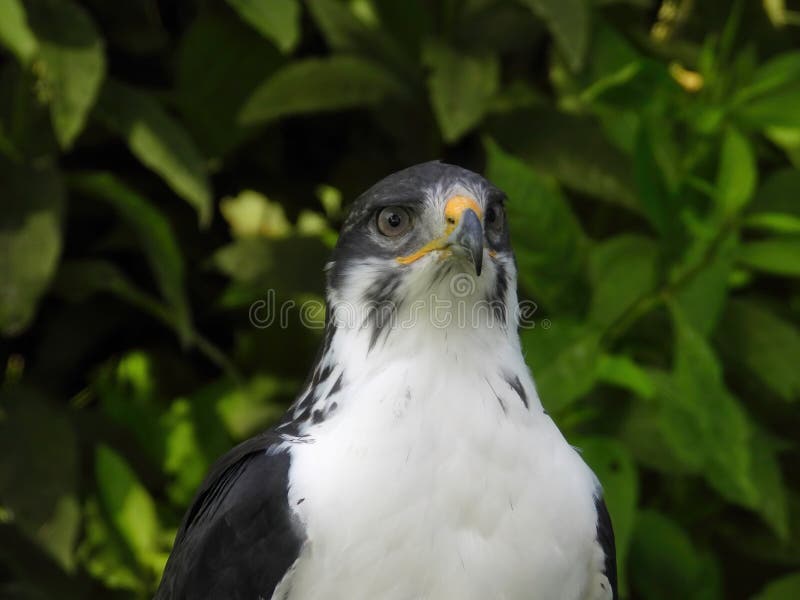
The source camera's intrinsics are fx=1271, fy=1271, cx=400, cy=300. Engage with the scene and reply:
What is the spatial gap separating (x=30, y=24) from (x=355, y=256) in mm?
1563

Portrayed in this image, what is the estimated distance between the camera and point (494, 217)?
95.2 inches

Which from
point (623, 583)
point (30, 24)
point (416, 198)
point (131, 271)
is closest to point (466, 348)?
point (416, 198)

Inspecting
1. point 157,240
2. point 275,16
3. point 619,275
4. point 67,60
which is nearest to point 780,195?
point 619,275

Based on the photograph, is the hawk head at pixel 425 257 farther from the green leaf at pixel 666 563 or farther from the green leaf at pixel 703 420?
the green leaf at pixel 666 563

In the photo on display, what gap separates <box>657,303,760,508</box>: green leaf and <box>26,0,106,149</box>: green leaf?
1705 mm

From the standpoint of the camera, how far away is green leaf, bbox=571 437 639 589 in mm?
3258

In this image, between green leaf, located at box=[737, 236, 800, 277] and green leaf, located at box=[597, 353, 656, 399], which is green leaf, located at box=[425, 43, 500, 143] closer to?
green leaf, located at box=[597, 353, 656, 399]

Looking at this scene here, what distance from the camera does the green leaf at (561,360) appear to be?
3.34m

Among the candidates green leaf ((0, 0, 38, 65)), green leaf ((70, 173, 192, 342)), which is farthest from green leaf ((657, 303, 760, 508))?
green leaf ((0, 0, 38, 65))

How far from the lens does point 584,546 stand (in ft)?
7.10

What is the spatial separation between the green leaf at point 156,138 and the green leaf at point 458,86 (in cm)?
72

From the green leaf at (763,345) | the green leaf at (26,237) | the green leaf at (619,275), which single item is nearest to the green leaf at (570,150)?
the green leaf at (619,275)

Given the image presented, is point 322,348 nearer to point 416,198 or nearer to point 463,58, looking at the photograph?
point 416,198

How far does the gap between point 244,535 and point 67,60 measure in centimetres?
179
